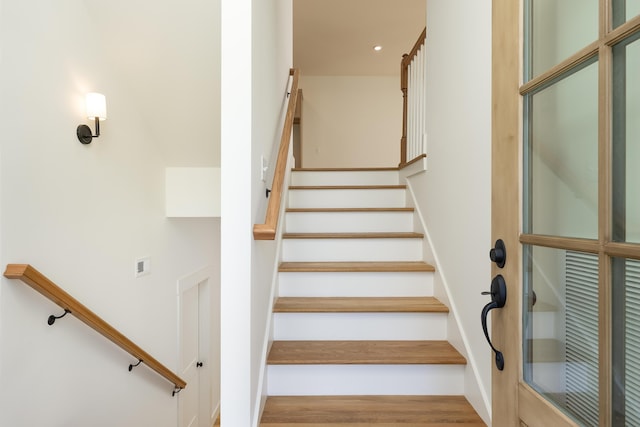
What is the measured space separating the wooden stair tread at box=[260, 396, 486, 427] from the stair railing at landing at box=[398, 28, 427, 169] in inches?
61.6

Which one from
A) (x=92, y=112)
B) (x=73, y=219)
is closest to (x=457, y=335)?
(x=73, y=219)

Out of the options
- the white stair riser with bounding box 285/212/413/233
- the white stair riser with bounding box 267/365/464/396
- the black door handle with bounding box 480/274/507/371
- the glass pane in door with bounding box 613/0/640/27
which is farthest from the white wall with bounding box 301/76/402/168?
the glass pane in door with bounding box 613/0/640/27

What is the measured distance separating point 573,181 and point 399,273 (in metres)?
1.46

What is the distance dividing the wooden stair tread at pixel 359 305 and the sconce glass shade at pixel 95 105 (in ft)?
4.90

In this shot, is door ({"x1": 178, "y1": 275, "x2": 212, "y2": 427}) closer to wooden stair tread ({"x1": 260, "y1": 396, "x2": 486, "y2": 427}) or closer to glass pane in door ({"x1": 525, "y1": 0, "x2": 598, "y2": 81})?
wooden stair tread ({"x1": 260, "y1": 396, "x2": 486, "y2": 427})

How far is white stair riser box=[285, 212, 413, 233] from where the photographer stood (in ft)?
8.87

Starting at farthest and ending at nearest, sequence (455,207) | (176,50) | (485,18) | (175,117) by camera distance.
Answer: (175,117)
(176,50)
(455,207)
(485,18)

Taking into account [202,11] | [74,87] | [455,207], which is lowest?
[455,207]

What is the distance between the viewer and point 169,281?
2.92 metres

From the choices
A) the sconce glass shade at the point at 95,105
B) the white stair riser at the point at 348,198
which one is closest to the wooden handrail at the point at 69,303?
the sconce glass shade at the point at 95,105

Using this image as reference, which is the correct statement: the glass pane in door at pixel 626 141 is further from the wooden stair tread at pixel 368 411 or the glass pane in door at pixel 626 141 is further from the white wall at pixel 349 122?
the white wall at pixel 349 122

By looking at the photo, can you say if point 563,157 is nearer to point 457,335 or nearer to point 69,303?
point 457,335

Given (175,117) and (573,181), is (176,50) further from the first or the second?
(573,181)

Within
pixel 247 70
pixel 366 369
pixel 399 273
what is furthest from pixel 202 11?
pixel 366 369
